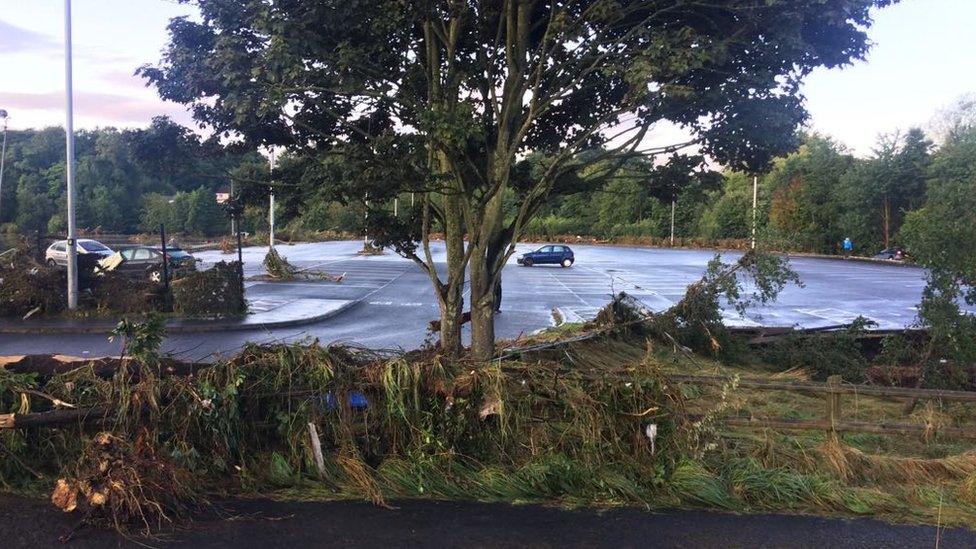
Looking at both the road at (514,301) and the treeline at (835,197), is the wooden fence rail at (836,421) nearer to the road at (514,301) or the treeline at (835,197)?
the road at (514,301)

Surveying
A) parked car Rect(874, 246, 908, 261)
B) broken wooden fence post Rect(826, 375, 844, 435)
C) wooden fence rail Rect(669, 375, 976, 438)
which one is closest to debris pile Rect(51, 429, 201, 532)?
wooden fence rail Rect(669, 375, 976, 438)

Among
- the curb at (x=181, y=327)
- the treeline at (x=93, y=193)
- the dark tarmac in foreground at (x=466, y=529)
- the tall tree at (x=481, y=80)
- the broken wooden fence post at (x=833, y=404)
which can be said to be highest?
the treeline at (x=93, y=193)

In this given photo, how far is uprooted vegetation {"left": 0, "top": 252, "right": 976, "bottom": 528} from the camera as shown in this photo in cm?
476

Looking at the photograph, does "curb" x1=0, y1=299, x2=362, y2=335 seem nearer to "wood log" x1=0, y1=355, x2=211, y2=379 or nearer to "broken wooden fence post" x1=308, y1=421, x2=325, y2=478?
"wood log" x1=0, y1=355, x2=211, y2=379

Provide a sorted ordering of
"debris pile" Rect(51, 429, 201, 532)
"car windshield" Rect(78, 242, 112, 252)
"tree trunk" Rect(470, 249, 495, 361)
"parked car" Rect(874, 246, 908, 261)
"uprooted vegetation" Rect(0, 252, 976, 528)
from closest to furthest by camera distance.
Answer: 1. "debris pile" Rect(51, 429, 201, 532)
2. "uprooted vegetation" Rect(0, 252, 976, 528)
3. "tree trunk" Rect(470, 249, 495, 361)
4. "car windshield" Rect(78, 242, 112, 252)
5. "parked car" Rect(874, 246, 908, 261)

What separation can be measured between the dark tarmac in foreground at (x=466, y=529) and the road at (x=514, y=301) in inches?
88.9

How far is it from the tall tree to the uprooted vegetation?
Answer: 6.43 feet

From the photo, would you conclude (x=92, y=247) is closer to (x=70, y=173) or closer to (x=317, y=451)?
(x=70, y=173)

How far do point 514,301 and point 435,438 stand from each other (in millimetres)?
16033

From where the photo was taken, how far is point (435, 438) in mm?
5074

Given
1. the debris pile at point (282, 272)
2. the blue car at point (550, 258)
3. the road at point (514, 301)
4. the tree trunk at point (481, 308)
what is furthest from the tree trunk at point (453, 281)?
the blue car at point (550, 258)

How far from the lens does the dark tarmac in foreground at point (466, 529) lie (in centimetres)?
403

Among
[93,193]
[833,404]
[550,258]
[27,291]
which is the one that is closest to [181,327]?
[27,291]

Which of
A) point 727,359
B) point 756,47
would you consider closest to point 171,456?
point 756,47
